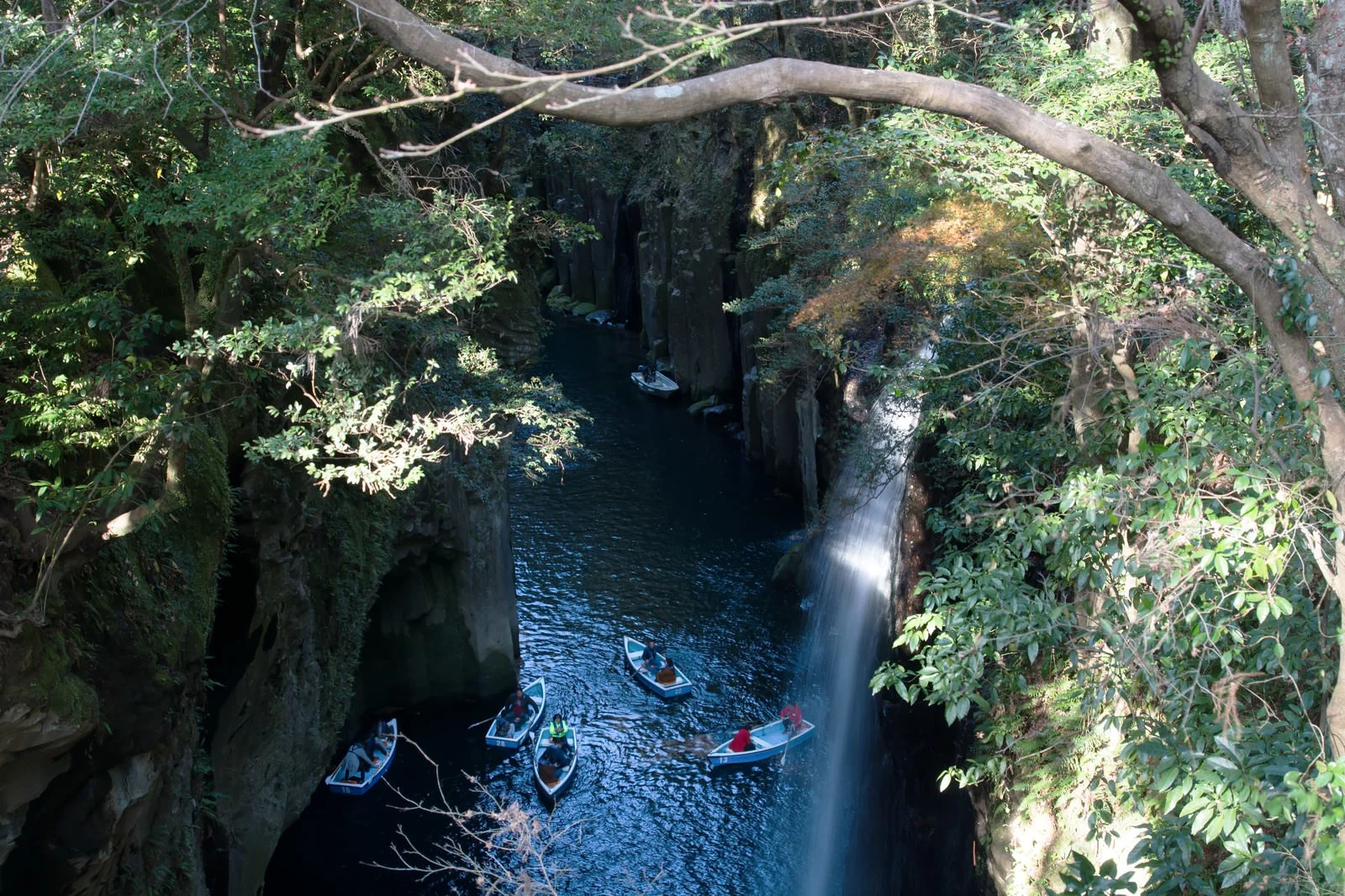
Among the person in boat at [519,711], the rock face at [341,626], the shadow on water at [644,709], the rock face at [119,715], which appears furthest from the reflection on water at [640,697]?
the rock face at [119,715]

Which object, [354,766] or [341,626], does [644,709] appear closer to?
[354,766]

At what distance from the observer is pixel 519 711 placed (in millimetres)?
17719

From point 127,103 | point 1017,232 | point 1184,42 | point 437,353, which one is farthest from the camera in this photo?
point 437,353

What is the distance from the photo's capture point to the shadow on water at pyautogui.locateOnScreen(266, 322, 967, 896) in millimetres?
14812

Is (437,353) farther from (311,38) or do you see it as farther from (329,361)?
(311,38)

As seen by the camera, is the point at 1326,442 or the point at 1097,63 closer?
the point at 1326,442

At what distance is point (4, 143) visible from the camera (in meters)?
7.98

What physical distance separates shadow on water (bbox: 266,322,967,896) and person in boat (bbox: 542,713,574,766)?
0.43 metres

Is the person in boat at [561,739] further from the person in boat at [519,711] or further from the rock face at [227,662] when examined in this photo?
the rock face at [227,662]

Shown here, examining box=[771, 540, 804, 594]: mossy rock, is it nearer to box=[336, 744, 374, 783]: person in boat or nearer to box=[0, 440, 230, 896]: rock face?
box=[336, 744, 374, 783]: person in boat

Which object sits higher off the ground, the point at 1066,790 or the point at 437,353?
the point at 437,353

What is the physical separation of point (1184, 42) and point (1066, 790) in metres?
6.95

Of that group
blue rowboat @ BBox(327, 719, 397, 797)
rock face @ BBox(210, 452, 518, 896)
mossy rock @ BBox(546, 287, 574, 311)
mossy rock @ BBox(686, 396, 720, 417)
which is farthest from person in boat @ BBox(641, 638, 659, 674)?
mossy rock @ BBox(546, 287, 574, 311)

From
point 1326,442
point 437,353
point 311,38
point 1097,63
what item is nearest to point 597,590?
point 437,353
